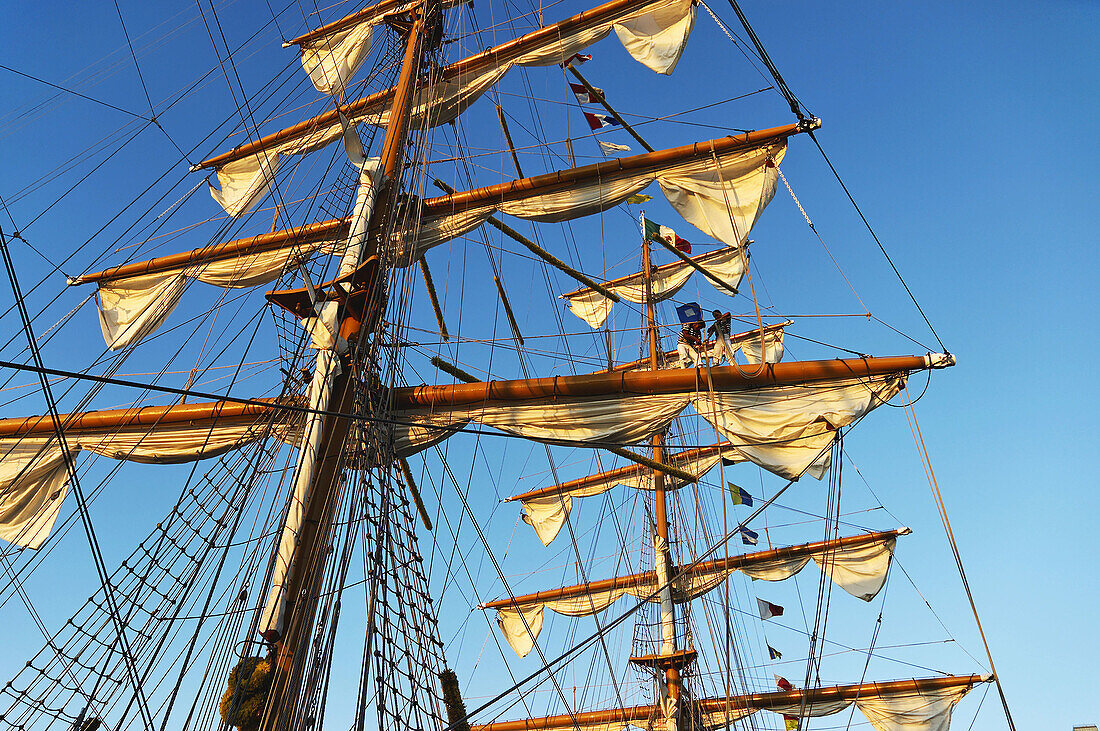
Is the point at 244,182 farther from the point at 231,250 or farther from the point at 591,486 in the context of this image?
the point at 591,486

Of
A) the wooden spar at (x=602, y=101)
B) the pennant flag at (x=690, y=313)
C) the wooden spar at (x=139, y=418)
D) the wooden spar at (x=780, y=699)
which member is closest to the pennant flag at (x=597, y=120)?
the wooden spar at (x=602, y=101)

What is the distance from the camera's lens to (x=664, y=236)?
493 inches

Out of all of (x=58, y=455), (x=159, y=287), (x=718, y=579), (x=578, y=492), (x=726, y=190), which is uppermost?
(x=578, y=492)

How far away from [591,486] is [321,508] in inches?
529

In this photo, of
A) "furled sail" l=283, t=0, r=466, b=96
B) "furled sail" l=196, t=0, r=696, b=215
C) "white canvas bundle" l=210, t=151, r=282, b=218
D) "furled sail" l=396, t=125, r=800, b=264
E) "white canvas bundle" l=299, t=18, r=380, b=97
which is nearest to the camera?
"furled sail" l=396, t=125, r=800, b=264

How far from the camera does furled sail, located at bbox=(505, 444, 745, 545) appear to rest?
1988 centimetres

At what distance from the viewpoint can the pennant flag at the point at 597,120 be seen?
42.1ft

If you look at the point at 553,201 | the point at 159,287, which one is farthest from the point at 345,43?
the point at 553,201

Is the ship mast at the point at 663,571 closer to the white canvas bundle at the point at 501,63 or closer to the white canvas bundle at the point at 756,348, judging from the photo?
the white canvas bundle at the point at 501,63

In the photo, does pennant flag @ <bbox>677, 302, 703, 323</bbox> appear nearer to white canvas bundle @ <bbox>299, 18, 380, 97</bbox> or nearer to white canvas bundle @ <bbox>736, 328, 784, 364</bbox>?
Answer: white canvas bundle @ <bbox>299, 18, 380, 97</bbox>

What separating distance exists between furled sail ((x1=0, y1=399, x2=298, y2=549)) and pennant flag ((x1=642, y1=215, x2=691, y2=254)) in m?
6.60

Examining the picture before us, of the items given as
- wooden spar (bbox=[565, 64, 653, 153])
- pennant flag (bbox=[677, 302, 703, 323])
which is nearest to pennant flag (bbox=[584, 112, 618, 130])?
wooden spar (bbox=[565, 64, 653, 153])

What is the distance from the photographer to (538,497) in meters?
20.0

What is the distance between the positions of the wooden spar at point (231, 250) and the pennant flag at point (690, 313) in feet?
16.6
